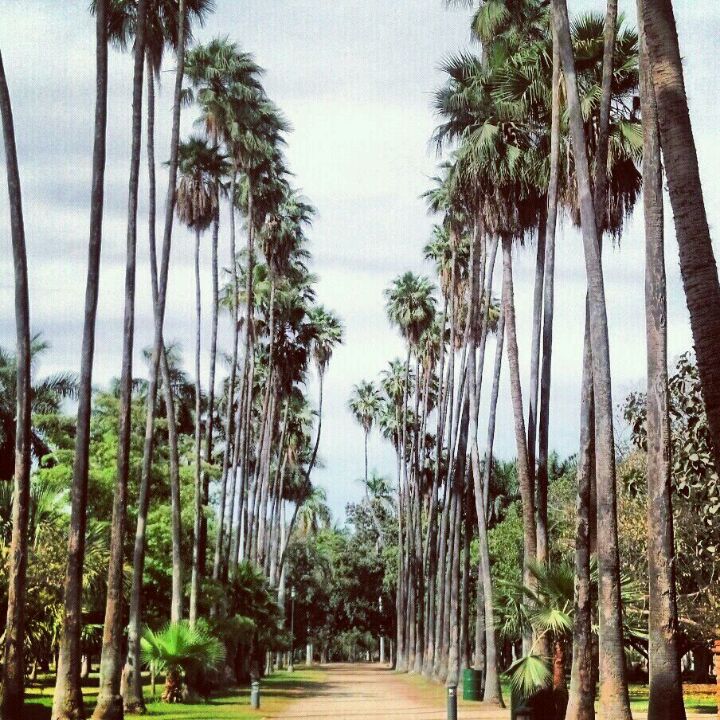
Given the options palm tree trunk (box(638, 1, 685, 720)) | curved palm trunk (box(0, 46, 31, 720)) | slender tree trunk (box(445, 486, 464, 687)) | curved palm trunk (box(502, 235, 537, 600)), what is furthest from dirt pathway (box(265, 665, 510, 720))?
palm tree trunk (box(638, 1, 685, 720))

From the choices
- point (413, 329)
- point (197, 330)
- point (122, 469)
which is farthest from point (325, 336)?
point (122, 469)

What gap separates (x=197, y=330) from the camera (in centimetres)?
3966

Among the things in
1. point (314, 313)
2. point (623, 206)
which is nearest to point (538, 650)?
point (623, 206)

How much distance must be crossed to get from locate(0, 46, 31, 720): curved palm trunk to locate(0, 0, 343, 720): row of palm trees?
27mm

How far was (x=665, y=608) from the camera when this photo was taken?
14992 mm

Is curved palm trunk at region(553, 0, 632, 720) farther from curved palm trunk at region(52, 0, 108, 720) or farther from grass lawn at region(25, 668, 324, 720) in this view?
grass lawn at region(25, 668, 324, 720)

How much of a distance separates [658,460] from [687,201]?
7200 mm

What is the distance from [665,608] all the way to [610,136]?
11133mm

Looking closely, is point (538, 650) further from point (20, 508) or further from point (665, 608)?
point (20, 508)

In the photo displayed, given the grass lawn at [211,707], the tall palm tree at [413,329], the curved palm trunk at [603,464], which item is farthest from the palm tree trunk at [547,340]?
the tall palm tree at [413,329]

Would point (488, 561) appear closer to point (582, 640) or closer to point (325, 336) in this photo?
point (582, 640)

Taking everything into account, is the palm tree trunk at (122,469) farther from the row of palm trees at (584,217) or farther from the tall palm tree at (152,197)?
the row of palm trees at (584,217)

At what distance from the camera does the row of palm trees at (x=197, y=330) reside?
19.8 metres

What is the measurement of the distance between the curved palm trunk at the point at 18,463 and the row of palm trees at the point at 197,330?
27mm
